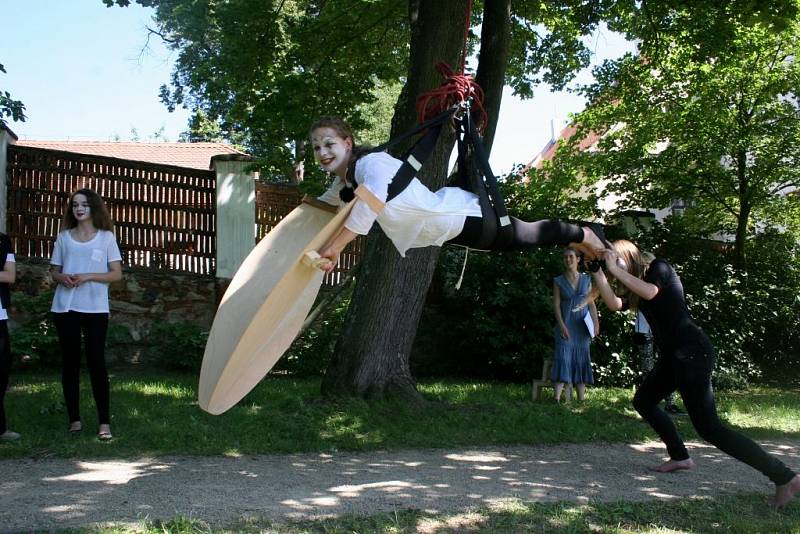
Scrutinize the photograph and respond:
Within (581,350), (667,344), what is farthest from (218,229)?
(667,344)

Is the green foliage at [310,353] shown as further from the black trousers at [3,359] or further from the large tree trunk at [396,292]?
the black trousers at [3,359]

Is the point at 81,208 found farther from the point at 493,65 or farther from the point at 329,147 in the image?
the point at 493,65

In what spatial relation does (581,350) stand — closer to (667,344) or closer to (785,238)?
(667,344)

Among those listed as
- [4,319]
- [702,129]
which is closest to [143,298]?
[4,319]

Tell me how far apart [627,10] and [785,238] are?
6.70m

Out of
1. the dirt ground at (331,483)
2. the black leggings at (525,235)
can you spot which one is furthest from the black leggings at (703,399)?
the black leggings at (525,235)

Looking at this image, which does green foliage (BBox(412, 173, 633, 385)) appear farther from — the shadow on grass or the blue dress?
the shadow on grass

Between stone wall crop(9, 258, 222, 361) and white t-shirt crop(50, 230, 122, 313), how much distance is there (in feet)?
14.0

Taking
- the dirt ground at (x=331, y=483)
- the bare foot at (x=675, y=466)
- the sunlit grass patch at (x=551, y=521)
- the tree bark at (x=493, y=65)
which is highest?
the tree bark at (x=493, y=65)

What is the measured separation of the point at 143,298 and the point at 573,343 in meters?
6.15

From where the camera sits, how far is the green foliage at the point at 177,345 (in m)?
10.6

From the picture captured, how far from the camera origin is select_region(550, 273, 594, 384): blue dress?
9.20 m

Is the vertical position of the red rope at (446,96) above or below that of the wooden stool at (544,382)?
above

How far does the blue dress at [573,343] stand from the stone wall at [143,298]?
510 centimetres
